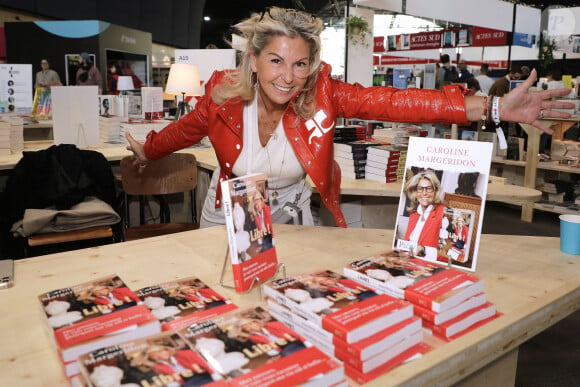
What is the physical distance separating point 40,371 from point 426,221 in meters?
1.02

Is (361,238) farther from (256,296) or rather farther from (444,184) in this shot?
(256,296)

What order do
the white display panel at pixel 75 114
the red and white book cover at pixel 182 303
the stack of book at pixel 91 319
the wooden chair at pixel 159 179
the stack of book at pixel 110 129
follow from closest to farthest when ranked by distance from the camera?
the stack of book at pixel 91 319, the red and white book cover at pixel 182 303, the wooden chair at pixel 159 179, the white display panel at pixel 75 114, the stack of book at pixel 110 129

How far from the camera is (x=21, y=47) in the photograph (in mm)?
11148

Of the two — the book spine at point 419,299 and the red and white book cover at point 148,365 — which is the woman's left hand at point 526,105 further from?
the red and white book cover at point 148,365

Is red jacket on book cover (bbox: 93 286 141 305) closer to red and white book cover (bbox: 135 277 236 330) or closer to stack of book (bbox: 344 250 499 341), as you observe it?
red and white book cover (bbox: 135 277 236 330)

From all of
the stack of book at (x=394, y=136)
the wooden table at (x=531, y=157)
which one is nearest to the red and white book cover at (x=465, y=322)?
the stack of book at (x=394, y=136)

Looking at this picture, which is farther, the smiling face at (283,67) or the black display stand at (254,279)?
the smiling face at (283,67)

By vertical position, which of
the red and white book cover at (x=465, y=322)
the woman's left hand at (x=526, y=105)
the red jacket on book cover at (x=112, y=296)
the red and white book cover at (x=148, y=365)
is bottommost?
the red and white book cover at (x=465, y=322)

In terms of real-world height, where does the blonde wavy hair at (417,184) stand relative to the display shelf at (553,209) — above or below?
above

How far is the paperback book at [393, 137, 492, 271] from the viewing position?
138cm

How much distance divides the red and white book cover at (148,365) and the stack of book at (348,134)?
2.62 m

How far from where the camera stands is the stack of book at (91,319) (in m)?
0.89

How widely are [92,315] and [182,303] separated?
184 mm

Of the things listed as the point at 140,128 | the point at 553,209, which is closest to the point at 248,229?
the point at 140,128
